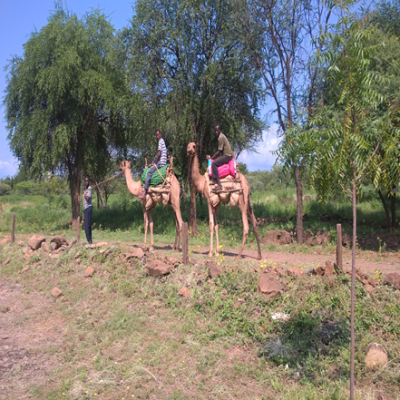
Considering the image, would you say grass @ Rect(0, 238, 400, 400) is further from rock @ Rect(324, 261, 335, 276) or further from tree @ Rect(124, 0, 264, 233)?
tree @ Rect(124, 0, 264, 233)

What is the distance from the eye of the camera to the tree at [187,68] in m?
17.3

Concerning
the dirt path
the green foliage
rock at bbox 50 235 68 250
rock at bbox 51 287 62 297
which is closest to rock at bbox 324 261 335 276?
the dirt path

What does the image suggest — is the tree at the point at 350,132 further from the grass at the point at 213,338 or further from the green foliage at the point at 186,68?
the green foliage at the point at 186,68

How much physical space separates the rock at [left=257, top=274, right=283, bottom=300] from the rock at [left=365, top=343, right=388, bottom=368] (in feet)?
6.99

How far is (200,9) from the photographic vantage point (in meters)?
17.2

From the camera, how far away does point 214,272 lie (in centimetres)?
941

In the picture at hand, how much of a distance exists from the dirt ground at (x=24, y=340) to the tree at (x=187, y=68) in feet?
30.2

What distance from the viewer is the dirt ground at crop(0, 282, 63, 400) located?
6879 mm

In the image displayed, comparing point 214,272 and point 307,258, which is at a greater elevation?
point 214,272

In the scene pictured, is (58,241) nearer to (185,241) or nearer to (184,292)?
(185,241)

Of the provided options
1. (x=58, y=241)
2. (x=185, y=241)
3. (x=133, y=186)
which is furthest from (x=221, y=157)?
(x=58, y=241)

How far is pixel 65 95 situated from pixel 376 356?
16.9 metres

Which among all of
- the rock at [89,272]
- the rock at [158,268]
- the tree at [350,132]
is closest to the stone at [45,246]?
the rock at [89,272]

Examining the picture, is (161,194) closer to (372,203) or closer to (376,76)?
(376,76)
